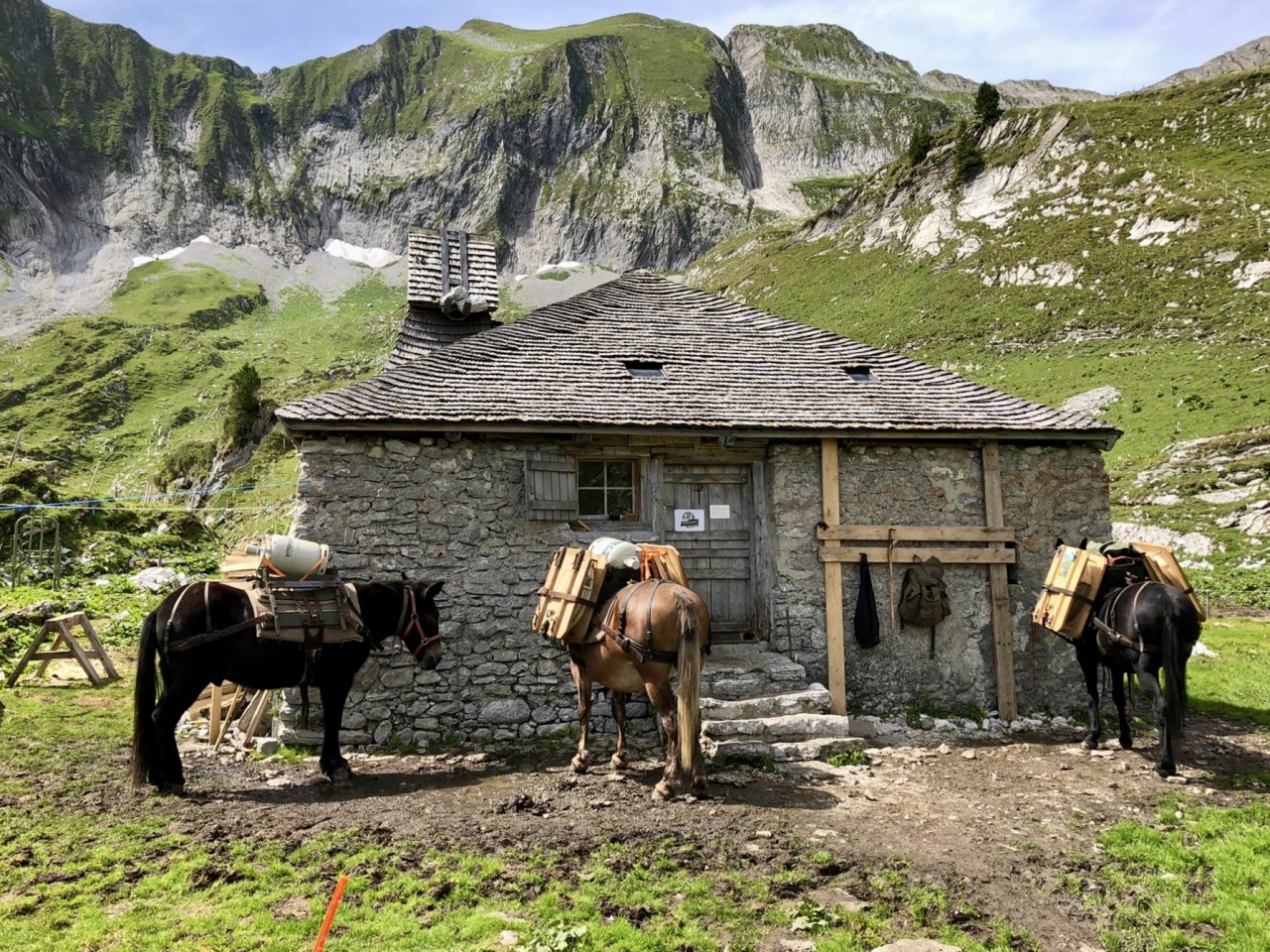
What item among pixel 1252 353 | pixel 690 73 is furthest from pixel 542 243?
pixel 1252 353

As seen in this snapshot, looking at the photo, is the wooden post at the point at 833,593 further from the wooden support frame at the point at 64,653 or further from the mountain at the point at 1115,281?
the mountain at the point at 1115,281

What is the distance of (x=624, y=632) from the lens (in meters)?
6.71

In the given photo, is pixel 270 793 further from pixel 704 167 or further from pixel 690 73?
pixel 690 73

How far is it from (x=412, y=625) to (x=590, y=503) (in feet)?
9.71

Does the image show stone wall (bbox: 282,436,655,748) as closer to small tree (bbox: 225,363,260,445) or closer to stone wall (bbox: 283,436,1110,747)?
stone wall (bbox: 283,436,1110,747)

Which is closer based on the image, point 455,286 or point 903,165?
point 455,286

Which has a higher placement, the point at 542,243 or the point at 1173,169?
the point at 542,243

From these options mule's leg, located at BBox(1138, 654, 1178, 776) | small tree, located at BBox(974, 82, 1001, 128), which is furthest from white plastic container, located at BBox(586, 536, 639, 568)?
small tree, located at BBox(974, 82, 1001, 128)

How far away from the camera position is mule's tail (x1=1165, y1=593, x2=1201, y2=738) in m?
6.85

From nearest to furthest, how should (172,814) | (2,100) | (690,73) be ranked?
(172,814) < (2,100) < (690,73)

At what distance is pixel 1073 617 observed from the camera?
311 inches

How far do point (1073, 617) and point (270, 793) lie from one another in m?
8.14

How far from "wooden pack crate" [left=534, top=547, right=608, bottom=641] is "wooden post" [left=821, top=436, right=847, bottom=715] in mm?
3480

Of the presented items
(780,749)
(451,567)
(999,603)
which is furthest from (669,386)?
(999,603)
